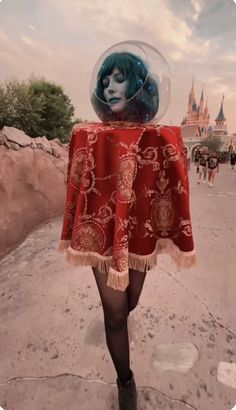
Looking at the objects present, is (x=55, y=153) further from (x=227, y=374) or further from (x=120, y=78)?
(x=227, y=374)

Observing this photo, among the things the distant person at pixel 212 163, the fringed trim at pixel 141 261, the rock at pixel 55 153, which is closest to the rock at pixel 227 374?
the fringed trim at pixel 141 261

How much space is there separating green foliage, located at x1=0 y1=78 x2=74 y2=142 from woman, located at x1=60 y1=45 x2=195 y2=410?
7872 mm

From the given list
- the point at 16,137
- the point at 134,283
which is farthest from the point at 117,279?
the point at 16,137

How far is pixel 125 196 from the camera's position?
Result: 76cm

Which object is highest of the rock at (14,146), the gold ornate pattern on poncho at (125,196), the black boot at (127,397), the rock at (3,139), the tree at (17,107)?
the tree at (17,107)

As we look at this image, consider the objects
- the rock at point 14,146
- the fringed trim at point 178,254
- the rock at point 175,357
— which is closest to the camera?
the fringed trim at point 178,254

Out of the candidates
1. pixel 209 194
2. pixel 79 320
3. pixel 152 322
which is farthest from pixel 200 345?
pixel 209 194

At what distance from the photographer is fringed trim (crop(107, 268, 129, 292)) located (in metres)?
0.77

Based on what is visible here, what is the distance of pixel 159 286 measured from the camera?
1828mm

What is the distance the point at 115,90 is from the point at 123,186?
29cm

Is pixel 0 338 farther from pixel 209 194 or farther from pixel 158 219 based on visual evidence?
pixel 209 194

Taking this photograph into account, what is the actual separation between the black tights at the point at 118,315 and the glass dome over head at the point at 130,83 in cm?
51

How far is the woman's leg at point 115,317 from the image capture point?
0.84 metres

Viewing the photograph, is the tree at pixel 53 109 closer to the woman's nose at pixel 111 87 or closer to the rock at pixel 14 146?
the rock at pixel 14 146
